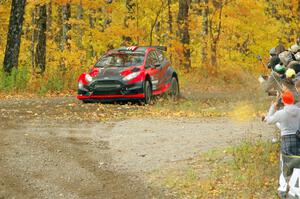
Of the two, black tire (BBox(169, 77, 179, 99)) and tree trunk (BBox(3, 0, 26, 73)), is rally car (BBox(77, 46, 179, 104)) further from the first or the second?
tree trunk (BBox(3, 0, 26, 73))

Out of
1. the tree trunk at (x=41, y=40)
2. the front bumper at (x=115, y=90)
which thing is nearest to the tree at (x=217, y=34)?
the tree trunk at (x=41, y=40)

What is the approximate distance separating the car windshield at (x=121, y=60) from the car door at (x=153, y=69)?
0.98 ft

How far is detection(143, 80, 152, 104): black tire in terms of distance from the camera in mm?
19297

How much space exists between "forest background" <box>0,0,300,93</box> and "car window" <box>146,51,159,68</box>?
4791mm

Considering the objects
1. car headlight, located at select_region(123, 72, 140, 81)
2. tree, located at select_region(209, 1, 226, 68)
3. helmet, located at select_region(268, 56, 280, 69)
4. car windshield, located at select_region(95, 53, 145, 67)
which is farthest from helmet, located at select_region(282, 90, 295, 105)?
tree, located at select_region(209, 1, 226, 68)

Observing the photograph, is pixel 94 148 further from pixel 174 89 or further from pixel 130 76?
pixel 174 89

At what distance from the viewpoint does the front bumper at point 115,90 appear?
19031mm

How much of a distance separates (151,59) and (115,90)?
2167 mm

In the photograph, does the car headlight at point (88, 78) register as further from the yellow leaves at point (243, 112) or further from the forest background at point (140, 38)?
the forest background at point (140, 38)

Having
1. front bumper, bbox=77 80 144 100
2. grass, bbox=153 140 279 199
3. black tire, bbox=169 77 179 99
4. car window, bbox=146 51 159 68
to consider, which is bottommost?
black tire, bbox=169 77 179 99

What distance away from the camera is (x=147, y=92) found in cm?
1947

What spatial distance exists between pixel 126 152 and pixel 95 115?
4943mm

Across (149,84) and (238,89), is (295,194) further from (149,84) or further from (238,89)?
(238,89)

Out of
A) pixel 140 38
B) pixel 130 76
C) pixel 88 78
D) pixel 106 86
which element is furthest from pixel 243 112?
pixel 140 38
